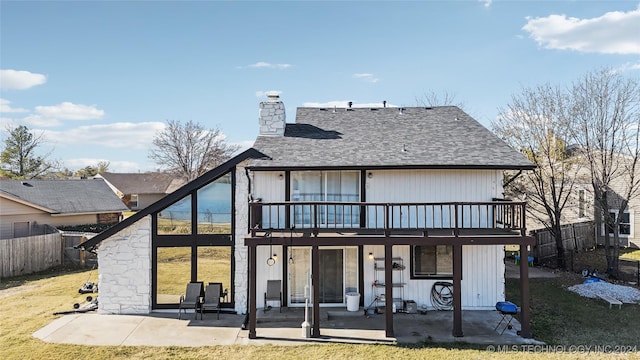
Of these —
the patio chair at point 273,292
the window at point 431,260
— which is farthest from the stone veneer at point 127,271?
the window at point 431,260

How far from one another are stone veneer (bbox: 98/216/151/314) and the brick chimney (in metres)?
4.81

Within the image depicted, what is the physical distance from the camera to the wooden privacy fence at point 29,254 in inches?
657

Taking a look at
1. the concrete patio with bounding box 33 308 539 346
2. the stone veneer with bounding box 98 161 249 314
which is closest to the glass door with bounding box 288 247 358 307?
the concrete patio with bounding box 33 308 539 346

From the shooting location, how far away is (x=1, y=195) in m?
20.3

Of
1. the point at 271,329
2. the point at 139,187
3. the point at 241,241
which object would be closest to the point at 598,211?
the point at 271,329

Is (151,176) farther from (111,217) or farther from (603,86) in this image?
(603,86)

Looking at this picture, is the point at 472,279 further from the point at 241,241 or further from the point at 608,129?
the point at 608,129

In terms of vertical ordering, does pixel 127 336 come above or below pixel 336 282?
below

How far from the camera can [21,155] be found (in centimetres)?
4131

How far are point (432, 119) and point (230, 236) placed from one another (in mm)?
8482

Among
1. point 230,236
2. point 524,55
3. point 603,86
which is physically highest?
point 524,55

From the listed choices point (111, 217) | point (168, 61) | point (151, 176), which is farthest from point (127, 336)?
point (151, 176)

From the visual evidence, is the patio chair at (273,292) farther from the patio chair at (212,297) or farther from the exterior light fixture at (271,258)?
the patio chair at (212,297)

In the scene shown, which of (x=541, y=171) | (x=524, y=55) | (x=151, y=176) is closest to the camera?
(x=541, y=171)
